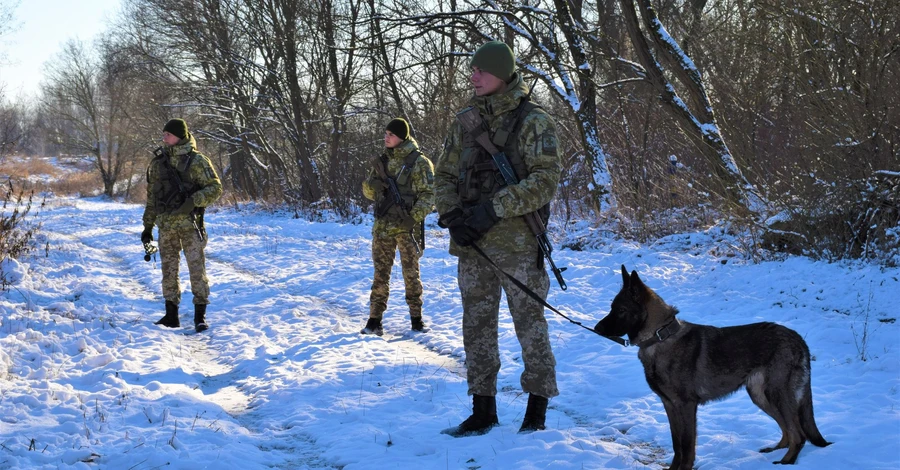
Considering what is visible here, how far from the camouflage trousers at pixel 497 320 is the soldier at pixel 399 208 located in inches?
120

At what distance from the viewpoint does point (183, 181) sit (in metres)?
7.66

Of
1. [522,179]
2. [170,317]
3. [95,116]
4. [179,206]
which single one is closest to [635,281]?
[522,179]

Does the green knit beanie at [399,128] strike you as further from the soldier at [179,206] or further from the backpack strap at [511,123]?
the backpack strap at [511,123]

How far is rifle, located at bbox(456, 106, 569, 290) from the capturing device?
396 centimetres

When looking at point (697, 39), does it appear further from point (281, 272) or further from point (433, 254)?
point (281, 272)

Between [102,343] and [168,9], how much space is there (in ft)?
63.0

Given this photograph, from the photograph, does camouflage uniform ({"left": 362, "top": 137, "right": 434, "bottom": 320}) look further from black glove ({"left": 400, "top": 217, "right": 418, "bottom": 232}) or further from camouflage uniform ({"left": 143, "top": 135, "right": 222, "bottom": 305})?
camouflage uniform ({"left": 143, "top": 135, "right": 222, "bottom": 305})

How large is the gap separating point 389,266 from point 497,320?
3.42 metres

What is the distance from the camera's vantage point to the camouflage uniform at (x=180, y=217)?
7594 mm

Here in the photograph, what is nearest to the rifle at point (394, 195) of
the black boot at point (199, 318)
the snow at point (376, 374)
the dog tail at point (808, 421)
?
the snow at point (376, 374)

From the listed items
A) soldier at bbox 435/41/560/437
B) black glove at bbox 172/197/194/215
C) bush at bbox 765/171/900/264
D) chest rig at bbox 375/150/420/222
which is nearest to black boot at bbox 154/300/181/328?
black glove at bbox 172/197/194/215

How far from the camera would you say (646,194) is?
42.9 ft

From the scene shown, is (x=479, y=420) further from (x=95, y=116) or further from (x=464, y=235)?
(x=95, y=116)

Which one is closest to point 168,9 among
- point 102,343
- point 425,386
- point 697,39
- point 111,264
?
point 111,264
